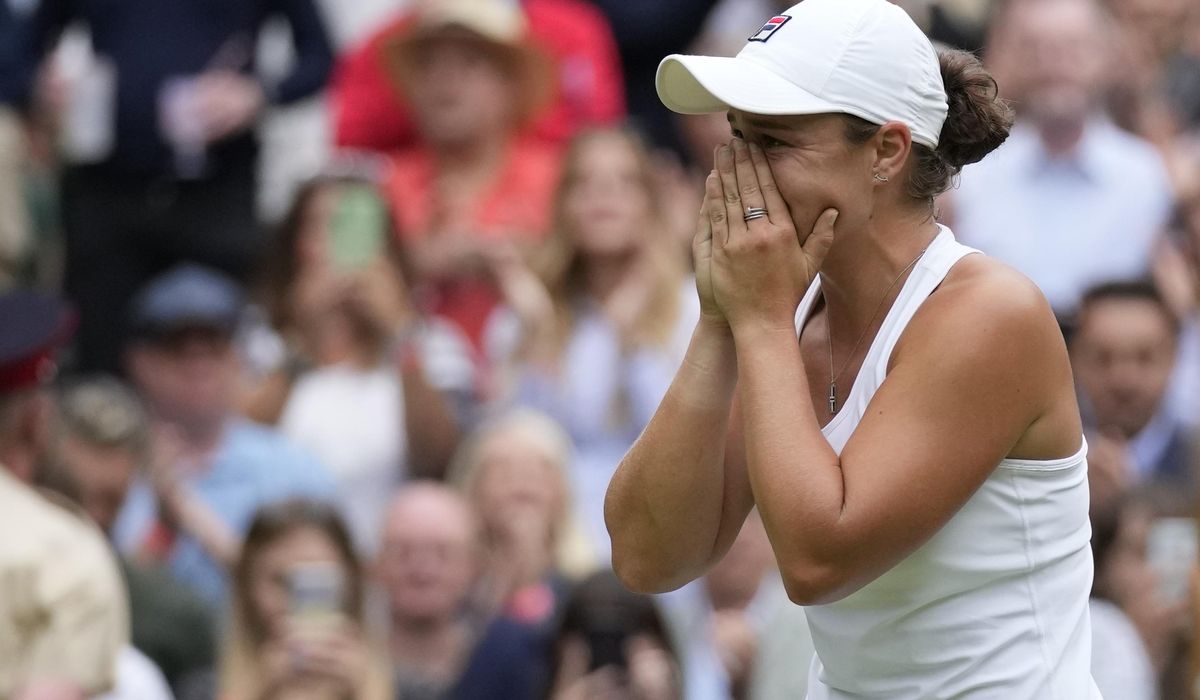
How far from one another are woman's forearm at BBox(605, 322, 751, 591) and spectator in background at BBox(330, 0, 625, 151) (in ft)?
13.8

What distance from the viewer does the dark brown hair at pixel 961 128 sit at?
277 cm

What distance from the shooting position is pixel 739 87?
2605 millimetres

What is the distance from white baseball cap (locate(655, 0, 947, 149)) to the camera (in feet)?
8.55

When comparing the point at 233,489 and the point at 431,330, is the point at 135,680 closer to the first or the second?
the point at 233,489

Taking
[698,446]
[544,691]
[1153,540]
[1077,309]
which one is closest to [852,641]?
[698,446]

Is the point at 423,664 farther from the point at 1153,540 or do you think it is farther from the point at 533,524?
the point at 1153,540

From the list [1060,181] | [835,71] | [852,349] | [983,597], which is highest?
[835,71]

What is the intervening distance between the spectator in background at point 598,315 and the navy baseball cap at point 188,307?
88 cm

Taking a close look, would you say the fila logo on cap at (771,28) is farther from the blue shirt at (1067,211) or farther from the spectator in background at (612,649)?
the blue shirt at (1067,211)

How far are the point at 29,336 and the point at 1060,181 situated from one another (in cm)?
371

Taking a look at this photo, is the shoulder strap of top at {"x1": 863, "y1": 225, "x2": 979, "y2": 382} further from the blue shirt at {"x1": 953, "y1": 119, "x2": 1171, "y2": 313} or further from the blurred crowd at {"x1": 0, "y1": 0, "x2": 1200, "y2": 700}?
the blue shirt at {"x1": 953, "y1": 119, "x2": 1171, "y2": 313}

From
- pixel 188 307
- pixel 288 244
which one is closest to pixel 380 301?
pixel 288 244

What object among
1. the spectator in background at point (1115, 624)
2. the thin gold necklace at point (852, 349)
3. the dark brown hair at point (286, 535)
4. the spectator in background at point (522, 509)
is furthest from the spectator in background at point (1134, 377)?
the thin gold necklace at point (852, 349)

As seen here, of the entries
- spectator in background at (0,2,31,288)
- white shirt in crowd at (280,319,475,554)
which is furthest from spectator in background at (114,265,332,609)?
spectator in background at (0,2,31,288)
